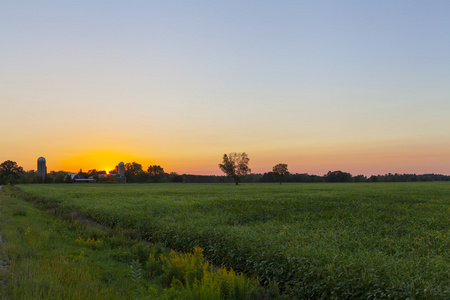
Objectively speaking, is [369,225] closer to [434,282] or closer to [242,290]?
[434,282]

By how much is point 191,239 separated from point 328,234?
6435mm

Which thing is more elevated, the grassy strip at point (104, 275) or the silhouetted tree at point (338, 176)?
the grassy strip at point (104, 275)

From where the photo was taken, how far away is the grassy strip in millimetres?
7496

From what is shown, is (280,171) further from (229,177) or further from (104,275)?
(104,275)

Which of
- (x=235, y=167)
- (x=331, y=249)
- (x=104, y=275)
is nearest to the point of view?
(x=104, y=275)

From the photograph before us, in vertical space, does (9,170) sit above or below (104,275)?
above

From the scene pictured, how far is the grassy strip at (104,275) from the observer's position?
7496mm

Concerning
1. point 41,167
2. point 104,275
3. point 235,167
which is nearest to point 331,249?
point 104,275

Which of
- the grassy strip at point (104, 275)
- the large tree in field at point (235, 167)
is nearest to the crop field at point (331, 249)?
the grassy strip at point (104, 275)

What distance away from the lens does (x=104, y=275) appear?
9500 millimetres

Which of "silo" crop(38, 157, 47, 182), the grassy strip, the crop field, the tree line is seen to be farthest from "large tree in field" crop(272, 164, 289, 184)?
the grassy strip

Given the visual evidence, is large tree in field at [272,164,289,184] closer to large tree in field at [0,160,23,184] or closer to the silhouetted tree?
the silhouetted tree

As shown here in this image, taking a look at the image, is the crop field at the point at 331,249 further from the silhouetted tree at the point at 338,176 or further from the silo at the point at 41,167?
the silo at the point at 41,167

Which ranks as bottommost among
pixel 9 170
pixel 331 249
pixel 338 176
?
pixel 338 176
